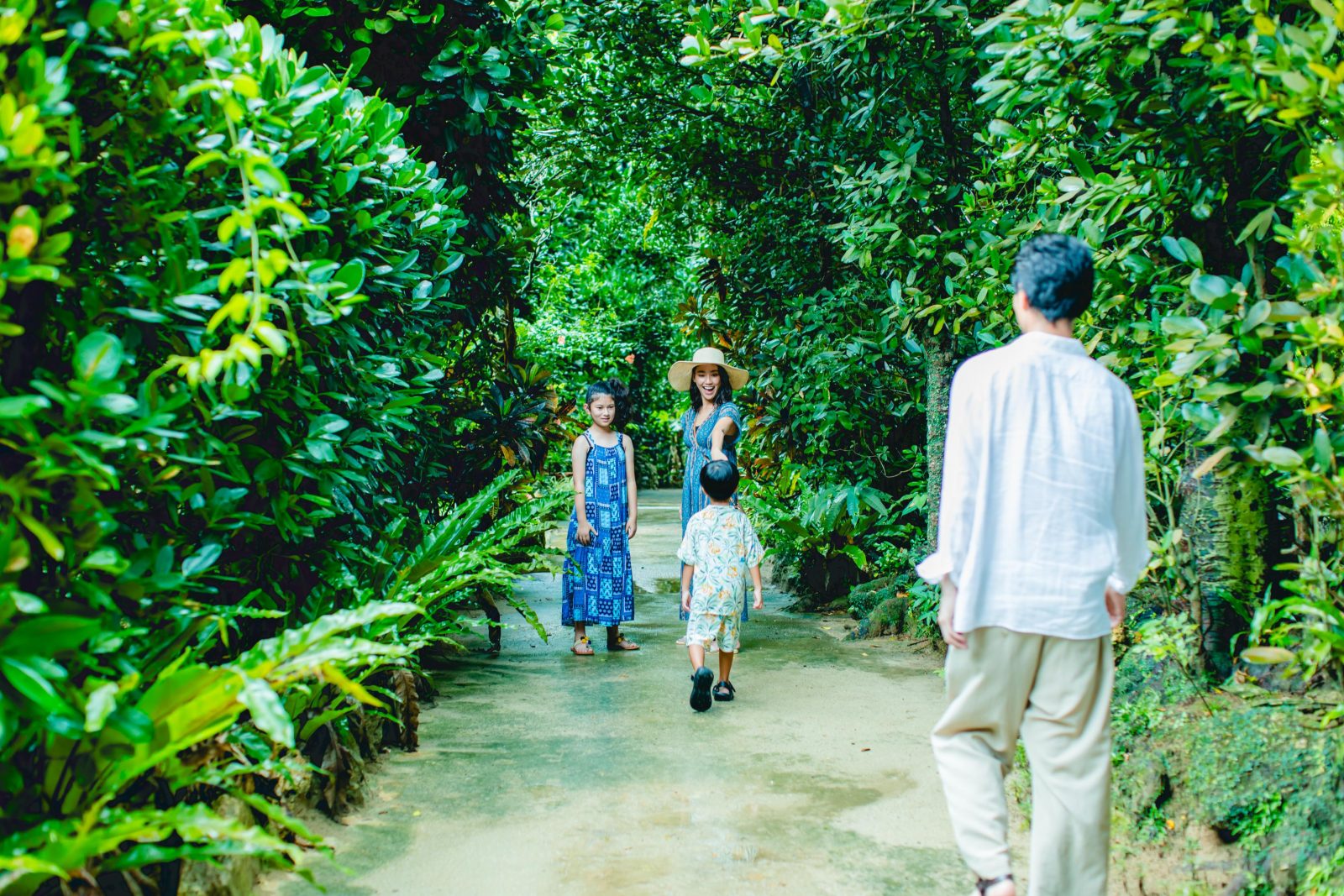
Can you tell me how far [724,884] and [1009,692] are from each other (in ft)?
3.97

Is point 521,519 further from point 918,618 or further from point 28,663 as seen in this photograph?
point 28,663

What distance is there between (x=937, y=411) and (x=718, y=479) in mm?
1762

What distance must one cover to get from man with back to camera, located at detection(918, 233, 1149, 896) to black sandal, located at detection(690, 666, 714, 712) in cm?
262

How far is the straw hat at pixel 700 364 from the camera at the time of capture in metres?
7.87

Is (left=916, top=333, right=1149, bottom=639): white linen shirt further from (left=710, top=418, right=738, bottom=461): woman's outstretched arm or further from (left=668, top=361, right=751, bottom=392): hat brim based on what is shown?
(left=668, top=361, right=751, bottom=392): hat brim

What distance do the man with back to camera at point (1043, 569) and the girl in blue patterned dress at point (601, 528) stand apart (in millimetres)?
4434

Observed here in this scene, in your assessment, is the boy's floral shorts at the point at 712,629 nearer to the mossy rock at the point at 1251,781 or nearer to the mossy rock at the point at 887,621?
the mossy rock at the point at 887,621

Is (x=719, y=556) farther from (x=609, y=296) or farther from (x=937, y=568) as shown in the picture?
(x=609, y=296)

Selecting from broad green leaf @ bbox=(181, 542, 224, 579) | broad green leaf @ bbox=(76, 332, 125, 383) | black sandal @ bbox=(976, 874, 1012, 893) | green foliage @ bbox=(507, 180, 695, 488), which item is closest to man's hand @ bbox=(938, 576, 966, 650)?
black sandal @ bbox=(976, 874, 1012, 893)

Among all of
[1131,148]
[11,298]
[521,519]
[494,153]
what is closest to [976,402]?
[1131,148]

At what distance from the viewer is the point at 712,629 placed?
238 inches

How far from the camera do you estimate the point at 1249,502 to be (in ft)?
12.9

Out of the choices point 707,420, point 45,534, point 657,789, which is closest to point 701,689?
point 657,789

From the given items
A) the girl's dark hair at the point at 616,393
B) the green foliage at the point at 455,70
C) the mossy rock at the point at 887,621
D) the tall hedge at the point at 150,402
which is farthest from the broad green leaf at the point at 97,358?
the mossy rock at the point at 887,621
